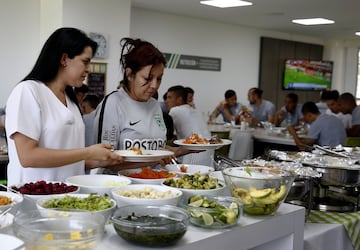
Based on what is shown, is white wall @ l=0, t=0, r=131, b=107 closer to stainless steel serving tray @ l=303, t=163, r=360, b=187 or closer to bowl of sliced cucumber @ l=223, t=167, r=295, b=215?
stainless steel serving tray @ l=303, t=163, r=360, b=187

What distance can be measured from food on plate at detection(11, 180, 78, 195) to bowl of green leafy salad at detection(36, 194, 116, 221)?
0.23 ft

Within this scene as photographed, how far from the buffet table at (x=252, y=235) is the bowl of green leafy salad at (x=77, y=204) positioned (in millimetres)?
53

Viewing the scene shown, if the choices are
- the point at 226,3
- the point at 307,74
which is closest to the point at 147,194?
the point at 226,3

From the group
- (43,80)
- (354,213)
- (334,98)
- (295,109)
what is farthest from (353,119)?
(43,80)

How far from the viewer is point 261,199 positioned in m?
1.46

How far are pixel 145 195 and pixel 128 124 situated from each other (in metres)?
0.68

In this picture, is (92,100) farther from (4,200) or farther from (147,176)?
(4,200)

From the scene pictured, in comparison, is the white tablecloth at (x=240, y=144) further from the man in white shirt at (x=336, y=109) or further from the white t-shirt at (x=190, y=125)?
the white t-shirt at (x=190, y=125)

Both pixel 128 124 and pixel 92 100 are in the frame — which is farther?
pixel 92 100

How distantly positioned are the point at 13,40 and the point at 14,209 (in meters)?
4.81

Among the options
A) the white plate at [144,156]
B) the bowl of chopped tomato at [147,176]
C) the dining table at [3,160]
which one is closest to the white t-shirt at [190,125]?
the dining table at [3,160]

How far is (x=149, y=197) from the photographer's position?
140 cm

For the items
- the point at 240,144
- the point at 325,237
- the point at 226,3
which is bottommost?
the point at 240,144

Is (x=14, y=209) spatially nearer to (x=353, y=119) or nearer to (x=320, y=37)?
(x=353, y=119)
